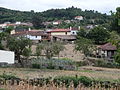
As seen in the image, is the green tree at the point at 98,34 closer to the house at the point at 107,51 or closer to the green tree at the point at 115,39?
the house at the point at 107,51

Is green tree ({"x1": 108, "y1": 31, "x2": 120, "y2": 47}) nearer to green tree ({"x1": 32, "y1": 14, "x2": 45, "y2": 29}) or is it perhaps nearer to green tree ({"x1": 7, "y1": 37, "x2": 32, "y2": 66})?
green tree ({"x1": 7, "y1": 37, "x2": 32, "y2": 66})

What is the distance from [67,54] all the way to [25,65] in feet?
50.3

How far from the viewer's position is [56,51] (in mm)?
49344

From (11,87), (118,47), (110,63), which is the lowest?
(110,63)

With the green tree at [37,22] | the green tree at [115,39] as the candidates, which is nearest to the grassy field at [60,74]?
the green tree at [115,39]

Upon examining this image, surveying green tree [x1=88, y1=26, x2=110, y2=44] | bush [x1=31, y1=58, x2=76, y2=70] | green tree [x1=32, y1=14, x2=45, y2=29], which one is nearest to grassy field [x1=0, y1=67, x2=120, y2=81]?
bush [x1=31, y1=58, x2=76, y2=70]

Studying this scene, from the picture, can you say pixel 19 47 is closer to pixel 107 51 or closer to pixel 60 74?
pixel 60 74

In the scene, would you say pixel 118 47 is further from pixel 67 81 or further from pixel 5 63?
pixel 5 63

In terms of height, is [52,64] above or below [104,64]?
above

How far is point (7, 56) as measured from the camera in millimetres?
42188

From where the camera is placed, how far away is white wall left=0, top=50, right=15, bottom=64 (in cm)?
4119

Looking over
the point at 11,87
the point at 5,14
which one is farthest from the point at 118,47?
the point at 5,14

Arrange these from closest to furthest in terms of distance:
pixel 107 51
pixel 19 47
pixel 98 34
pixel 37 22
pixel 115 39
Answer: pixel 115 39 → pixel 19 47 → pixel 107 51 → pixel 98 34 → pixel 37 22

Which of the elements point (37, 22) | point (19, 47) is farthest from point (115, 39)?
point (37, 22)
